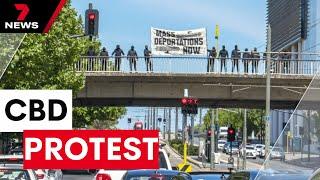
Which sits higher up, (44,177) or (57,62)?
(57,62)

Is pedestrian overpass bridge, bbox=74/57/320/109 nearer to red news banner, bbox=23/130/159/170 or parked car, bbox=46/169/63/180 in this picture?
parked car, bbox=46/169/63/180

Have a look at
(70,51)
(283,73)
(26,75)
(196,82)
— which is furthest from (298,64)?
(26,75)

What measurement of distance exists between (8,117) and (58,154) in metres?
0.53

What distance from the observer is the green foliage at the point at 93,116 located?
188 feet

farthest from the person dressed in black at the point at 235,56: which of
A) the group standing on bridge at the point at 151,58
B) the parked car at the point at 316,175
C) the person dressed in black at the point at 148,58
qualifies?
the parked car at the point at 316,175

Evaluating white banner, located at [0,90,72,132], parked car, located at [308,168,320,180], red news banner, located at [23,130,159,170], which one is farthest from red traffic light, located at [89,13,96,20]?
parked car, located at [308,168,320,180]

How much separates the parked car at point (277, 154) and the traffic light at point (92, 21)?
38.7 feet

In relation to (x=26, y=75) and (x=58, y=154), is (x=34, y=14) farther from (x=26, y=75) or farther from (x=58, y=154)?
(x=26, y=75)

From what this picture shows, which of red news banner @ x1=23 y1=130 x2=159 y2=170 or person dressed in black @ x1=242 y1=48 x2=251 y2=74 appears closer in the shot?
red news banner @ x1=23 y1=130 x2=159 y2=170

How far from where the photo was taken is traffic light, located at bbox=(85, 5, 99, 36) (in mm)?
16312

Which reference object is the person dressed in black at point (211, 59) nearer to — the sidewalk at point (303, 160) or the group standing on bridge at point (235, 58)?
the group standing on bridge at point (235, 58)

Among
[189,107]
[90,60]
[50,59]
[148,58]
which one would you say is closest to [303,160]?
[50,59]

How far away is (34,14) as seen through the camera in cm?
498

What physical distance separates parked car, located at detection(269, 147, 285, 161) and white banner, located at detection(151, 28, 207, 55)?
41.3 m
